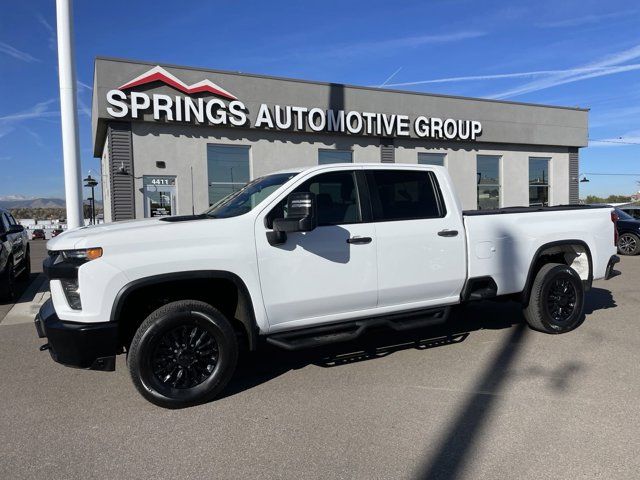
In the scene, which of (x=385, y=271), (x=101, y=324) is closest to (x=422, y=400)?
(x=385, y=271)

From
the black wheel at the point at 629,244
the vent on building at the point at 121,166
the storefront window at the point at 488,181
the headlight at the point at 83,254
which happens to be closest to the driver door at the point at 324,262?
the headlight at the point at 83,254

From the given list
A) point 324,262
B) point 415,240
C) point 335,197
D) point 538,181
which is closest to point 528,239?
point 415,240

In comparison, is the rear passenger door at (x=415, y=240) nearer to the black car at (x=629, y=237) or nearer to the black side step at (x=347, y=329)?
the black side step at (x=347, y=329)

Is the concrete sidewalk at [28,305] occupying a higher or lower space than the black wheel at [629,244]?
lower

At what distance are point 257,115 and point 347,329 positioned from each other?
40.8 feet

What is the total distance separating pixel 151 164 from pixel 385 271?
1190 cm

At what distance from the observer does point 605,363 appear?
193 inches

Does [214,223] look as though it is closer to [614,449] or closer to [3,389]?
[3,389]

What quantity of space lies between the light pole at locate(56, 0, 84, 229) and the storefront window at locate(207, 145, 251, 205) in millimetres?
7460

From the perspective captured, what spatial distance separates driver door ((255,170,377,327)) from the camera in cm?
420

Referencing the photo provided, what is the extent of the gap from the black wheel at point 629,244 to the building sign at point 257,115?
6.84 meters

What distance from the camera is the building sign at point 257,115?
14266 mm

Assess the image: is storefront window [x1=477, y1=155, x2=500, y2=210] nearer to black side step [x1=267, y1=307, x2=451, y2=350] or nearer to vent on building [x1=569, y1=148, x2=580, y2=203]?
vent on building [x1=569, y1=148, x2=580, y2=203]

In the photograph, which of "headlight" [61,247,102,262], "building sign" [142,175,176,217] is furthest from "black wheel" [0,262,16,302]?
"building sign" [142,175,176,217]
